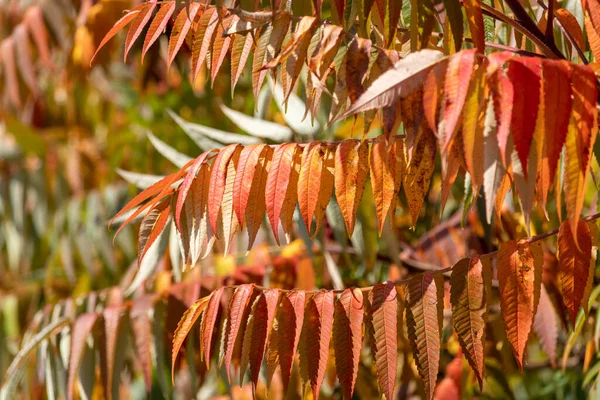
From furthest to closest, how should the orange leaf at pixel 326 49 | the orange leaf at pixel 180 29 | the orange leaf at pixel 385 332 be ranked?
the orange leaf at pixel 180 29 → the orange leaf at pixel 385 332 → the orange leaf at pixel 326 49

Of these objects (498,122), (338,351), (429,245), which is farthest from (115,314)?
(498,122)

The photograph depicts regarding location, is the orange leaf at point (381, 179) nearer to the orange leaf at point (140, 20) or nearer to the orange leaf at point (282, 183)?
the orange leaf at point (282, 183)

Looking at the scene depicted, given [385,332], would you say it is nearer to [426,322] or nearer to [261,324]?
[426,322]

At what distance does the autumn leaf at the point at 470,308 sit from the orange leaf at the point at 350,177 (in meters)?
0.15

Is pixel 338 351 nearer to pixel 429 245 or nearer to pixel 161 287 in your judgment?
pixel 161 287

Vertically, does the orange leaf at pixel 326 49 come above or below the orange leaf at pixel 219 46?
below

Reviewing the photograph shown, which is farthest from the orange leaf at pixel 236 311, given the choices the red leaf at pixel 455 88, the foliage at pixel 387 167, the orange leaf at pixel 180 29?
the red leaf at pixel 455 88

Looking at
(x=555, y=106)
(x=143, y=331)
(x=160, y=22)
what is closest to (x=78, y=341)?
(x=143, y=331)

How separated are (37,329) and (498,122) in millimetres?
1444

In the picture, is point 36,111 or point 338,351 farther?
point 36,111

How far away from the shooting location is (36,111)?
5.37 metres

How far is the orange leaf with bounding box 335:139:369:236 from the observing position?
3.84 feet

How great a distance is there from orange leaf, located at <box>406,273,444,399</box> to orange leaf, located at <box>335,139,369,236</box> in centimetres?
12

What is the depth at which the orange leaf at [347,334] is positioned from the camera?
1.17 meters
